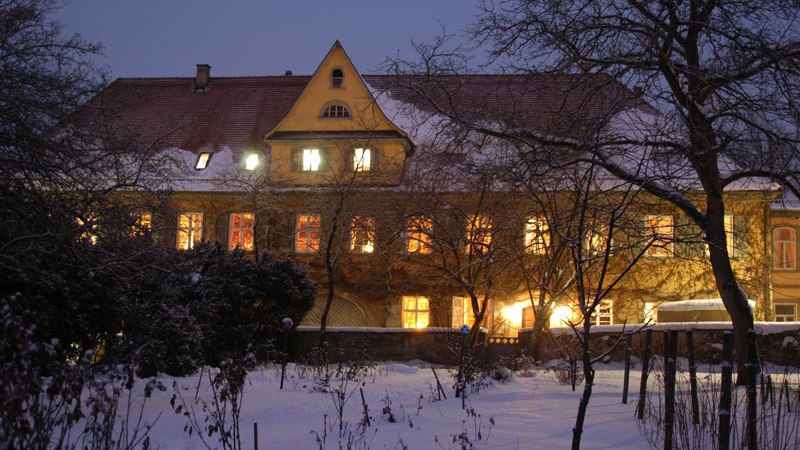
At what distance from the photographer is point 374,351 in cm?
2506

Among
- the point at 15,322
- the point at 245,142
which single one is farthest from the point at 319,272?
the point at 15,322

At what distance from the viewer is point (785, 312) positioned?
112 ft

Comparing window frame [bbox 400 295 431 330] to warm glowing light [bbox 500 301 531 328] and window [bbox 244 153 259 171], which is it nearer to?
warm glowing light [bbox 500 301 531 328]

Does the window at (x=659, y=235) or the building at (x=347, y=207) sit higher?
the building at (x=347, y=207)

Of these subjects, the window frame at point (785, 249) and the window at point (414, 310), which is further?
the window frame at point (785, 249)

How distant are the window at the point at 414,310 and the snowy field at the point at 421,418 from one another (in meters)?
17.0

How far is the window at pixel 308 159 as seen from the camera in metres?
33.8

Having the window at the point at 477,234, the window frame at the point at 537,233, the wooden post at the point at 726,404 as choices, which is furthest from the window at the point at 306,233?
the wooden post at the point at 726,404

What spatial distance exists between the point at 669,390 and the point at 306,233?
2590cm

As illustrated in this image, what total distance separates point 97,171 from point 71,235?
1281mm

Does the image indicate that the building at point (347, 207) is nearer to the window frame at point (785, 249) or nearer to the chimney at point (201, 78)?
the window frame at point (785, 249)

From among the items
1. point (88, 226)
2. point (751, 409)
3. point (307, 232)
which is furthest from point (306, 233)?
point (751, 409)

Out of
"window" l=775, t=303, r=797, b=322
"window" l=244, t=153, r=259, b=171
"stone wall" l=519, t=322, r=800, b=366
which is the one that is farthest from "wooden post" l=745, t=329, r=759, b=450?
"window" l=775, t=303, r=797, b=322

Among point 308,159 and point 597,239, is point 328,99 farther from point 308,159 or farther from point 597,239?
point 597,239
